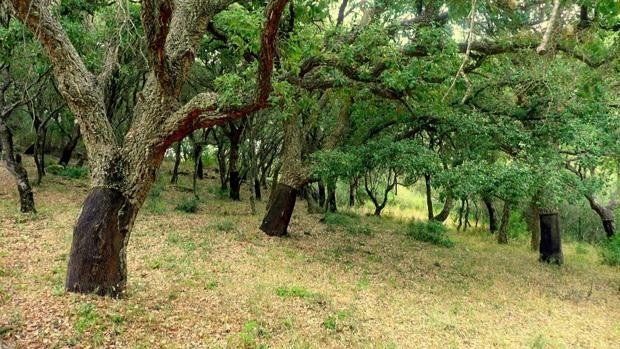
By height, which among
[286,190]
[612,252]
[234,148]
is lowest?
[612,252]

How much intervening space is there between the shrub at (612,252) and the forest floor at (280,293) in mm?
1165

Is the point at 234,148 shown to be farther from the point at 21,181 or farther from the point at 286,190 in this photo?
the point at 21,181

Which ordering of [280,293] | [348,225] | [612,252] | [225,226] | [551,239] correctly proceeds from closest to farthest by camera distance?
[280,293]
[225,226]
[551,239]
[612,252]
[348,225]

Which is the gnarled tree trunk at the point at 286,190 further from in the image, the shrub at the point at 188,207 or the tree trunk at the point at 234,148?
the tree trunk at the point at 234,148

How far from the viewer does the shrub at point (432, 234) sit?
18.7m

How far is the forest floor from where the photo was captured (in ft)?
21.8

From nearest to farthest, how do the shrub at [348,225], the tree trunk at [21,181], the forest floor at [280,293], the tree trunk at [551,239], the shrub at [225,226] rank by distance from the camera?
the forest floor at [280,293] → the tree trunk at [21,181] → the shrub at [225,226] → the tree trunk at [551,239] → the shrub at [348,225]

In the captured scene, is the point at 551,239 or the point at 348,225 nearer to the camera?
the point at 551,239

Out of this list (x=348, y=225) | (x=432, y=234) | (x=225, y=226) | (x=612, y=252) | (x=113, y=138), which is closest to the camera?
(x=113, y=138)

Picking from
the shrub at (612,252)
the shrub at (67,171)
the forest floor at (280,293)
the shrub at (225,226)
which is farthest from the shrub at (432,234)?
the shrub at (67,171)

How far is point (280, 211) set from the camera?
14.7 metres

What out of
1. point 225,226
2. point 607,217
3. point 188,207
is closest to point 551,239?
point 607,217

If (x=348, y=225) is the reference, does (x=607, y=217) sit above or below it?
above

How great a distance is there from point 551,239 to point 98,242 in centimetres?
1621
